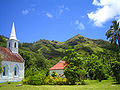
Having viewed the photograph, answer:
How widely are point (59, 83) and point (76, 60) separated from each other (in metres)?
5.27

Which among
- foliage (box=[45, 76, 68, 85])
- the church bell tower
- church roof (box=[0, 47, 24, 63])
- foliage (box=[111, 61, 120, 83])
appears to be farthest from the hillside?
church roof (box=[0, 47, 24, 63])

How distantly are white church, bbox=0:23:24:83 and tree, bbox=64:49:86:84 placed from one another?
14.2 m

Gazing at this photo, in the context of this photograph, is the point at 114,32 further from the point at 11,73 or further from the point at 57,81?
the point at 11,73

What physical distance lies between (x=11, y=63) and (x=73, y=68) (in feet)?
54.8

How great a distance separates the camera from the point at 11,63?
3203cm

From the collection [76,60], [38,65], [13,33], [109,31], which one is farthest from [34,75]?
[38,65]

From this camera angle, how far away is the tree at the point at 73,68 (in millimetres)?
23234

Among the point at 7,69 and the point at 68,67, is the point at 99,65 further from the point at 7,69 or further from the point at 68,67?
the point at 7,69

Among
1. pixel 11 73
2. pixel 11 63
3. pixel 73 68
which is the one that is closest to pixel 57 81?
pixel 73 68

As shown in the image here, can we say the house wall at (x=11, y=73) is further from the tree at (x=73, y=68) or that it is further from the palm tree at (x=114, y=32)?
the palm tree at (x=114, y=32)

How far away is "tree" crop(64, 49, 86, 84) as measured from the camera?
23234 millimetres

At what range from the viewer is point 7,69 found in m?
30.9

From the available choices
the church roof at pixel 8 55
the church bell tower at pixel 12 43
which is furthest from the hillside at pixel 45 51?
the church roof at pixel 8 55

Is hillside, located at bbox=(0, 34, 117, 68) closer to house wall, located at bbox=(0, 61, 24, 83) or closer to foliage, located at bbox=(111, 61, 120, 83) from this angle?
foliage, located at bbox=(111, 61, 120, 83)
